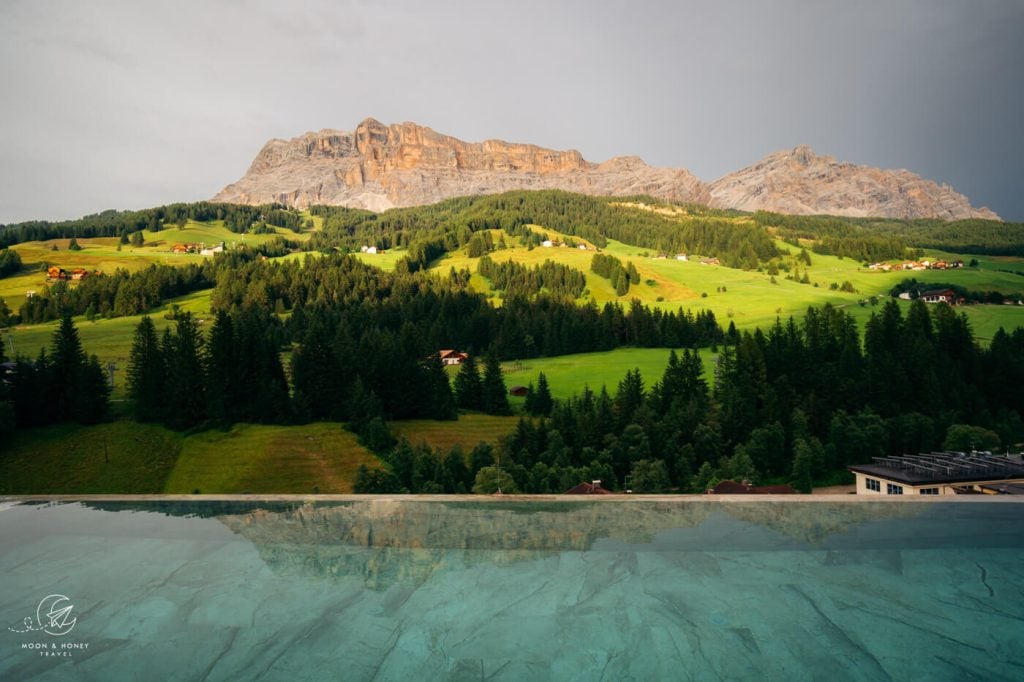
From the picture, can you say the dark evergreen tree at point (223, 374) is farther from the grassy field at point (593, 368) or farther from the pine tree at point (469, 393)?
the grassy field at point (593, 368)

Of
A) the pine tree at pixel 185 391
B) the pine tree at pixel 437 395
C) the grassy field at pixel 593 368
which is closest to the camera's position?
the pine tree at pixel 185 391

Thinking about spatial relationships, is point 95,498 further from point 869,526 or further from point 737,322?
point 737,322

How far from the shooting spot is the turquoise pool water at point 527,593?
12.1 feet

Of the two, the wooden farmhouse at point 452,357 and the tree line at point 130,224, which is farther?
the tree line at point 130,224

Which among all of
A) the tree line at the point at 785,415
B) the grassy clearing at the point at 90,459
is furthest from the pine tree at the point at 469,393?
the grassy clearing at the point at 90,459

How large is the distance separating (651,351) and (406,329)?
33.6 meters

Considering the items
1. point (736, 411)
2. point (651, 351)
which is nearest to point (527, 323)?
point (651, 351)

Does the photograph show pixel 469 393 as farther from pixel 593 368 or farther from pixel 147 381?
pixel 147 381

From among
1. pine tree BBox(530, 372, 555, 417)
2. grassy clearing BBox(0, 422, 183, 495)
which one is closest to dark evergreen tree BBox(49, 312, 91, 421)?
grassy clearing BBox(0, 422, 183, 495)

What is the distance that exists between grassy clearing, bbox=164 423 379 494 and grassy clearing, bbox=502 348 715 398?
26.3 m

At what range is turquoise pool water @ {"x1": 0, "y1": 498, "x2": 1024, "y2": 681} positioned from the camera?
145 inches

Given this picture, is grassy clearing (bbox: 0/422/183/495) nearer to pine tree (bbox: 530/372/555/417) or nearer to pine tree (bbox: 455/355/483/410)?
pine tree (bbox: 455/355/483/410)

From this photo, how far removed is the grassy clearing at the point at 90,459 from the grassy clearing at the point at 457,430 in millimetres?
17109

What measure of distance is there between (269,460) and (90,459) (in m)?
11.4
